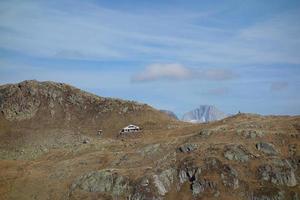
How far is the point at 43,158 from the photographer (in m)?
114

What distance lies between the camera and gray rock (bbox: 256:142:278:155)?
8538cm

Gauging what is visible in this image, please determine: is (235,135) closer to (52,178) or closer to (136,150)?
(136,150)

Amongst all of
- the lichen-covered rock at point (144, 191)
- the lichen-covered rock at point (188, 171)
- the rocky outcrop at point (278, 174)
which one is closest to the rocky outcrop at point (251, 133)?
the rocky outcrop at point (278, 174)

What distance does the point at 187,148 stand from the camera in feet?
298

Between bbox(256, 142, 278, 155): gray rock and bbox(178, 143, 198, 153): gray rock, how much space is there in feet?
44.4

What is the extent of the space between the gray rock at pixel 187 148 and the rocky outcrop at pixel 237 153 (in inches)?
297

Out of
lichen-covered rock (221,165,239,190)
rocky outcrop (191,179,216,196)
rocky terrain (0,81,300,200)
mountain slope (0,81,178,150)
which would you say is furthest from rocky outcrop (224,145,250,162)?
mountain slope (0,81,178,150)

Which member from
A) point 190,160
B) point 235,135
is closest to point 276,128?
point 235,135

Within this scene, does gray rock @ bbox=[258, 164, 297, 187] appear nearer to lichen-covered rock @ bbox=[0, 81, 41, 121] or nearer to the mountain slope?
the mountain slope

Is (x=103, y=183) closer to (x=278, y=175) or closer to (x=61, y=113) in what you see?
(x=278, y=175)

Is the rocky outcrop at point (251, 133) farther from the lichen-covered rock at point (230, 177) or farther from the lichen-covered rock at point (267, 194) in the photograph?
the lichen-covered rock at point (267, 194)

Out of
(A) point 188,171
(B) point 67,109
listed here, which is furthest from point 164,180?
(B) point 67,109

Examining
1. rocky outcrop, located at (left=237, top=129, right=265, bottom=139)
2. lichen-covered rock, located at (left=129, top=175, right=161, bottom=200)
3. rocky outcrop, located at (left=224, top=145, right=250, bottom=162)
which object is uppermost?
rocky outcrop, located at (left=237, top=129, right=265, bottom=139)

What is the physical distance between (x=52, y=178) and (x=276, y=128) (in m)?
53.2
